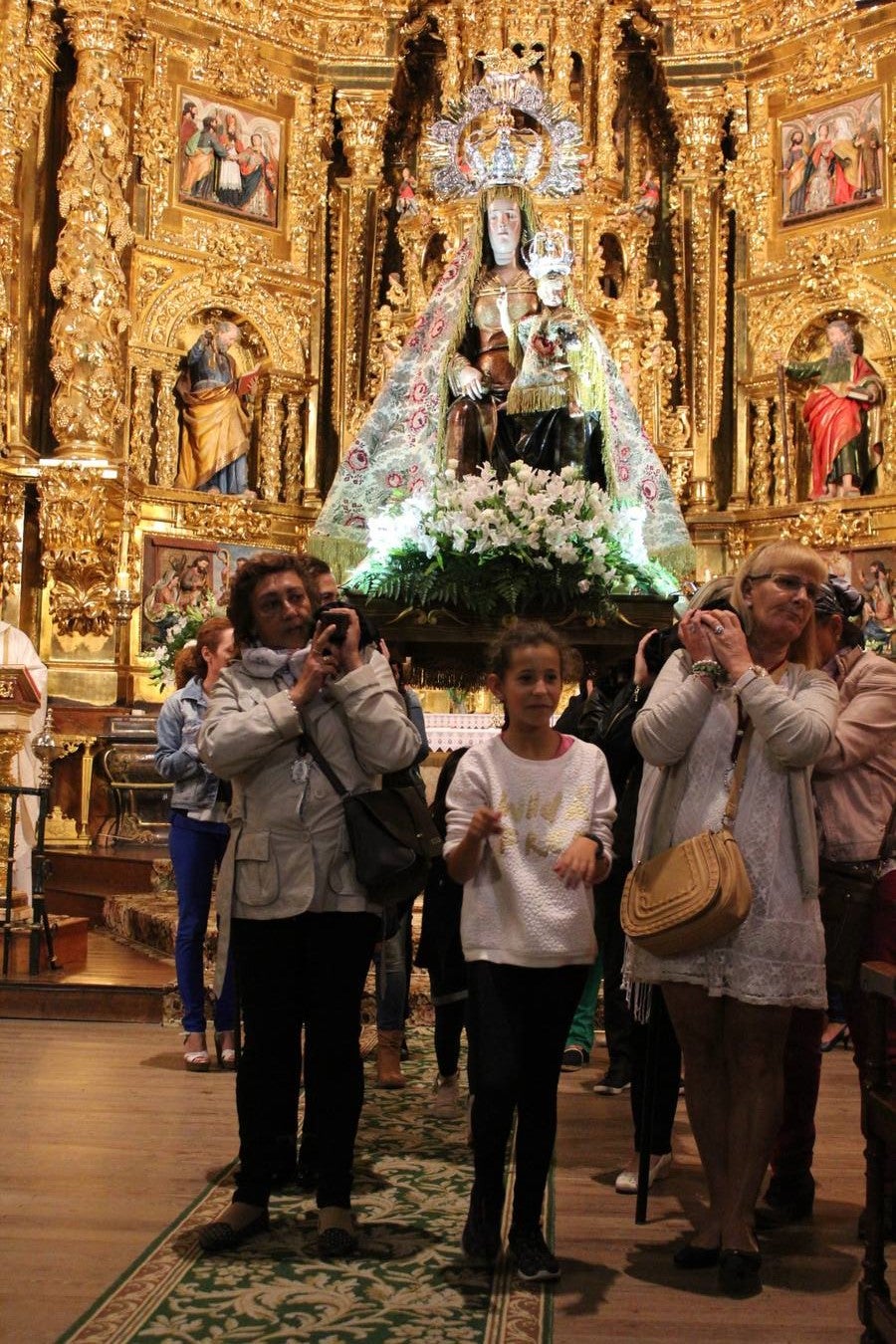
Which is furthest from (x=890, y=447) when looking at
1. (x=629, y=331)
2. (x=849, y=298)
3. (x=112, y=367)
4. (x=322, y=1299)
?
(x=322, y=1299)

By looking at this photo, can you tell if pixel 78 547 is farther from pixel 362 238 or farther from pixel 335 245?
pixel 362 238

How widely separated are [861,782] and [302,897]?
4.62 feet

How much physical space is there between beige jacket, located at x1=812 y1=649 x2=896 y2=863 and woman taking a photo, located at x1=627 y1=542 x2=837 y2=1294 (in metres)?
0.28

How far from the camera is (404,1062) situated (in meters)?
5.60

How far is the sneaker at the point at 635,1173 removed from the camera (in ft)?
12.8

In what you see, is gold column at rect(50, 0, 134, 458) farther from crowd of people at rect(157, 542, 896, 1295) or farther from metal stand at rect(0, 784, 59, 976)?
crowd of people at rect(157, 542, 896, 1295)

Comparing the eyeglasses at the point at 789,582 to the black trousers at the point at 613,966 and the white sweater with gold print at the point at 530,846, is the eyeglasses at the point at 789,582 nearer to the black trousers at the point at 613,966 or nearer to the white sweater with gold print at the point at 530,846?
the white sweater with gold print at the point at 530,846

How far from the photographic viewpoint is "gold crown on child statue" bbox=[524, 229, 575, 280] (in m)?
9.95

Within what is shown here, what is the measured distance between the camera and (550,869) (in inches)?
129

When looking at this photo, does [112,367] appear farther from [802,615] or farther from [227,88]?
[802,615]

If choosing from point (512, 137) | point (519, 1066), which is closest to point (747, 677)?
point (519, 1066)

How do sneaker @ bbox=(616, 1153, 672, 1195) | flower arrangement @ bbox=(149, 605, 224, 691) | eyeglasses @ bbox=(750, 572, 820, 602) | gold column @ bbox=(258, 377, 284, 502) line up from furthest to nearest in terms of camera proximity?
gold column @ bbox=(258, 377, 284, 502), flower arrangement @ bbox=(149, 605, 224, 691), sneaker @ bbox=(616, 1153, 672, 1195), eyeglasses @ bbox=(750, 572, 820, 602)

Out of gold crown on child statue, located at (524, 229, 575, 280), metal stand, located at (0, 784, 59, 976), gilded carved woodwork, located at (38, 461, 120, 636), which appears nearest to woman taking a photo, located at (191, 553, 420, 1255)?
metal stand, located at (0, 784, 59, 976)

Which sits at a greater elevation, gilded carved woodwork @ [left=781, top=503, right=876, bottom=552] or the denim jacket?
gilded carved woodwork @ [left=781, top=503, right=876, bottom=552]
